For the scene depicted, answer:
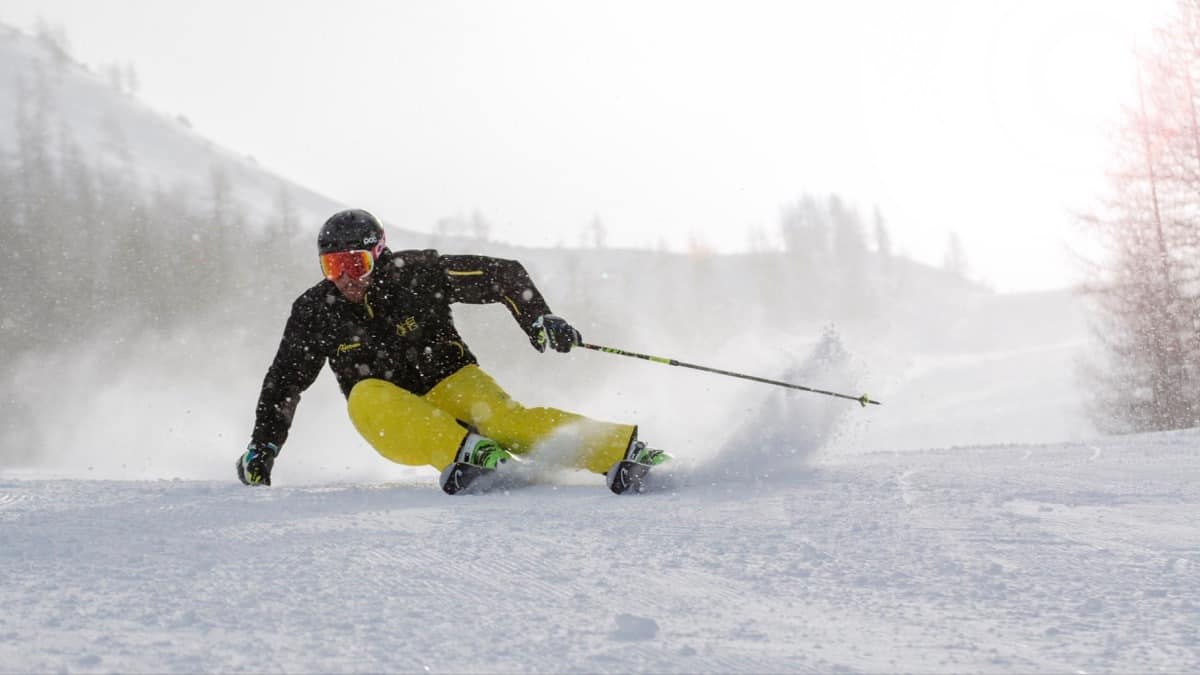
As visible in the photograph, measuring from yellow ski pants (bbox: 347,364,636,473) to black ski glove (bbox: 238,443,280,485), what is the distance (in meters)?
0.44

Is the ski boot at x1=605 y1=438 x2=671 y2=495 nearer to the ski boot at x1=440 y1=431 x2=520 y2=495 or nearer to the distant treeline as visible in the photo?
the ski boot at x1=440 y1=431 x2=520 y2=495

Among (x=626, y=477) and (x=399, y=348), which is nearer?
(x=626, y=477)

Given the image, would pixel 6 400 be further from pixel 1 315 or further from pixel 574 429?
pixel 574 429

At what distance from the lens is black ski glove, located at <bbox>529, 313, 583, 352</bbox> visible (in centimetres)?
395

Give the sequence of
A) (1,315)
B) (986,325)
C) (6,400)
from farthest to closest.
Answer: (986,325), (1,315), (6,400)

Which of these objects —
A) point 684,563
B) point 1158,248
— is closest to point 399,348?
point 684,563

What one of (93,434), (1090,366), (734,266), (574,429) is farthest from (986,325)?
(574,429)

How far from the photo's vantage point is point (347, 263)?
414cm

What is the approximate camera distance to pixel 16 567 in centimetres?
205

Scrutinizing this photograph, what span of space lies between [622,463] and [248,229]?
2031 inches

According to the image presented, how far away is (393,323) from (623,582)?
2.72 metres

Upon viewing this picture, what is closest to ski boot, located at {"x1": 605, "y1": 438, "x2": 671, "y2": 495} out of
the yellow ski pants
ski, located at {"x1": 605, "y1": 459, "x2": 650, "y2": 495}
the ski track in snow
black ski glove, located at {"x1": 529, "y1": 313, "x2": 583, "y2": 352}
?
ski, located at {"x1": 605, "y1": 459, "x2": 650, "y2": 495}

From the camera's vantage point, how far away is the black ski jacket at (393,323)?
429cm

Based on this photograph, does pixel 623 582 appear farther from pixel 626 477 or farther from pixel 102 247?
pixel 102 247
